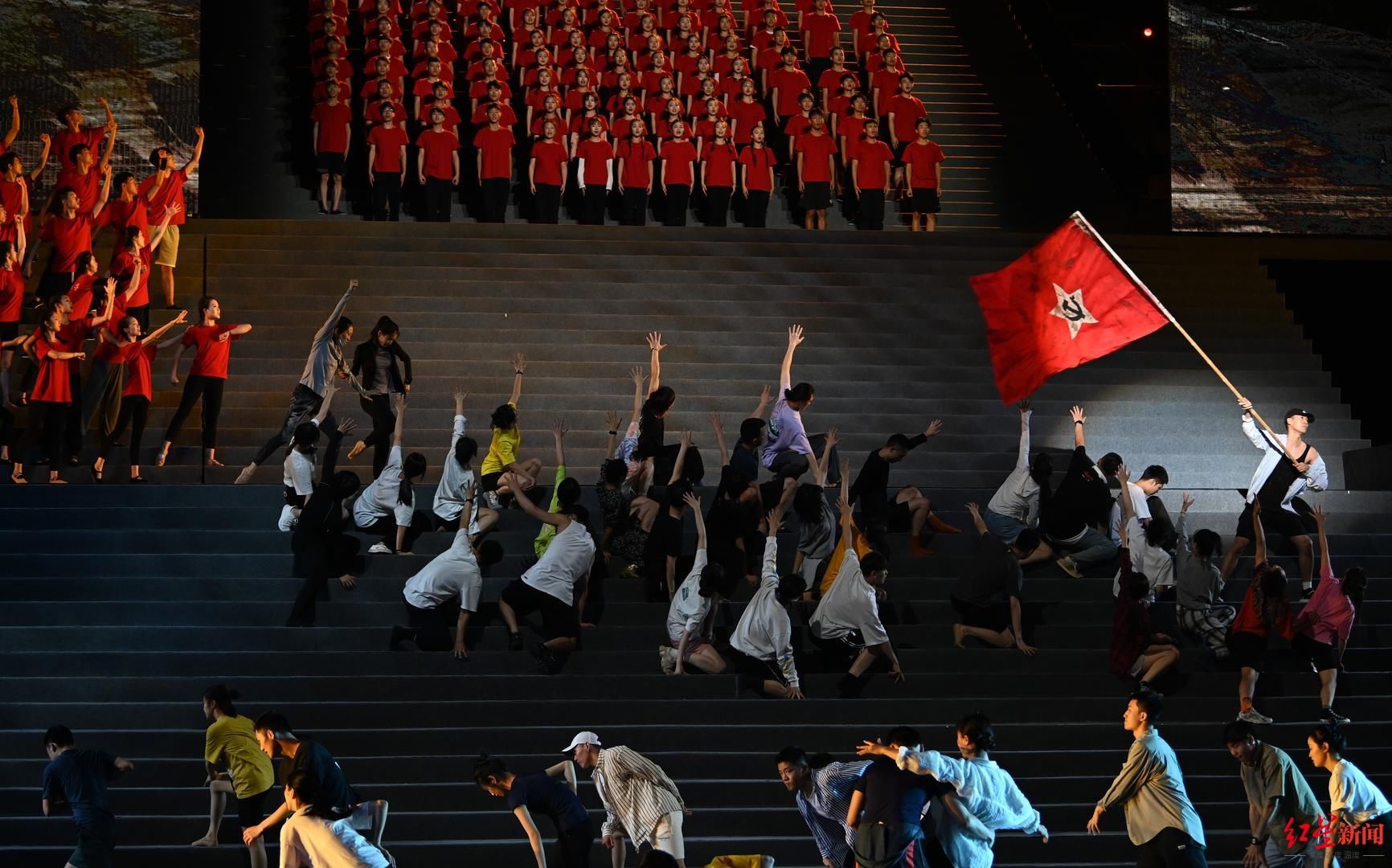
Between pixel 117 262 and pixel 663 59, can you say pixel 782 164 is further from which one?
pixel 117 262

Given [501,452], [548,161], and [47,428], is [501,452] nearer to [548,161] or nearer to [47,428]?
[47,428]

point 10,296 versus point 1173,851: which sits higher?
point 10,296

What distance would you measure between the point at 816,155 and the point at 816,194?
0.44 metres

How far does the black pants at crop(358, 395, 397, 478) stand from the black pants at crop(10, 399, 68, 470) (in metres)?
2.49

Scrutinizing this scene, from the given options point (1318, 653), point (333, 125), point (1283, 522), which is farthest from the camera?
point (333, 125)

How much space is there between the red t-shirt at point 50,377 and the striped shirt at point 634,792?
7.00 meters

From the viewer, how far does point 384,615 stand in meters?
12.6

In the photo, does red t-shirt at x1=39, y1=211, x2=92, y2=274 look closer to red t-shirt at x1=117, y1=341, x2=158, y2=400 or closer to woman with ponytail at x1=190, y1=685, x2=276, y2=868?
red t-shirt at x1=117, y1=341, x2=158, y2=400

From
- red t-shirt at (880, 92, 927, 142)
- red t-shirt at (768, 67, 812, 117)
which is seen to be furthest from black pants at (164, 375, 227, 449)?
red t-shirt at (880, 92, 927, 142)

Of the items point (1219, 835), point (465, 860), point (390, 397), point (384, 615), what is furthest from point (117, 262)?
point (1219, 835)

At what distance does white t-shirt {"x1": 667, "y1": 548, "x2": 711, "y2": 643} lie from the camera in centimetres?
1192

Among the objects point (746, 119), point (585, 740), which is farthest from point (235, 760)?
point (746, 119)

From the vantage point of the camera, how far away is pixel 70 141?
1722 cm

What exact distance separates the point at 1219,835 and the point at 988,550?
8.72ft
